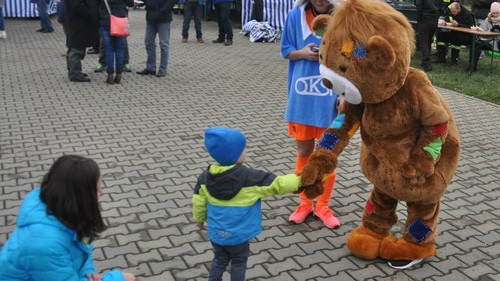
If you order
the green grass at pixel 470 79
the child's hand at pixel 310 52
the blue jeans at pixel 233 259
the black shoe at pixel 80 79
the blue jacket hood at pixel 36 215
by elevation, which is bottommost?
the black shoe at pixel 80 79

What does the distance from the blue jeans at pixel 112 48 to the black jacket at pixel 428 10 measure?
18.9ft

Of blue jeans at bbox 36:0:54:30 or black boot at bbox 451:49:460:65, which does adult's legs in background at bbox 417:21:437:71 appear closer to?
black boot at bbox 451:49:460:65

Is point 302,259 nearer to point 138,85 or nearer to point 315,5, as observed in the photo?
point 315,5

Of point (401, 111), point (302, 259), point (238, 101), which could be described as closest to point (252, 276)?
point (302, 259)

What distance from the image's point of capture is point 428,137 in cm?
355

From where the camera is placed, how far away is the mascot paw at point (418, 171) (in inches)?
141

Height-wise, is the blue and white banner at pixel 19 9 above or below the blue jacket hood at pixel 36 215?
below

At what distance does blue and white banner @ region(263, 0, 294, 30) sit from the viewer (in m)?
15.6

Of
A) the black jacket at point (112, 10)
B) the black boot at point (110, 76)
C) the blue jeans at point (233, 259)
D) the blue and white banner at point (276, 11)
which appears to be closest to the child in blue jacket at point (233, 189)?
the blue jeans at point (233, 259)

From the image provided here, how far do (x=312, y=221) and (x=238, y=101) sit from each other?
4306mm

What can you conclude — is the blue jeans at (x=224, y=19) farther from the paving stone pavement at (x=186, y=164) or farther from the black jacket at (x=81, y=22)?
the black jacket at (x=81, y=22)

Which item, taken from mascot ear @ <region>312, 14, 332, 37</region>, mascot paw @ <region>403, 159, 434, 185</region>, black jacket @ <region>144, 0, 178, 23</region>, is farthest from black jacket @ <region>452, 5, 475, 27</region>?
mascot paw @ <region>403, 159, 434, 185</region>

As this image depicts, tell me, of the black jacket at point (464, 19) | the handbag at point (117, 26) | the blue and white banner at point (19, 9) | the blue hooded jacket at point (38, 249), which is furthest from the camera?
the blue and white banner at point (19, 9)

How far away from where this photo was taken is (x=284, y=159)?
6184 mm
